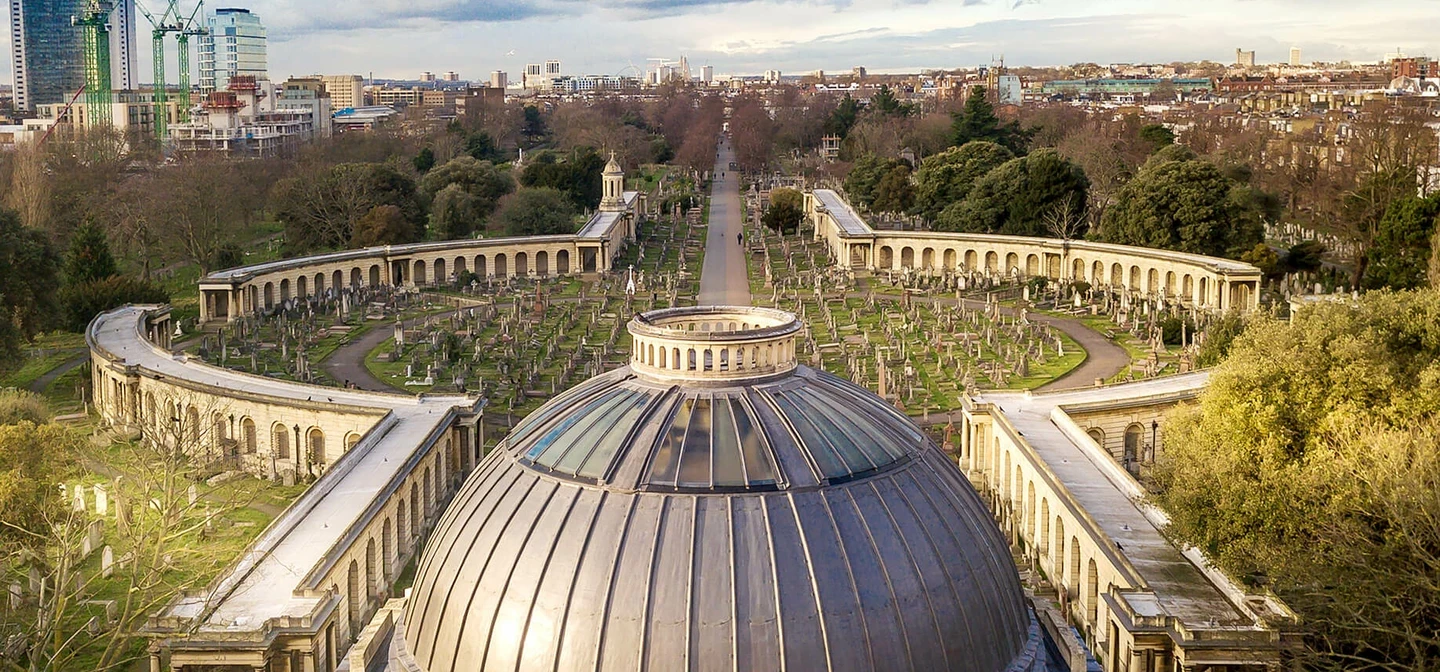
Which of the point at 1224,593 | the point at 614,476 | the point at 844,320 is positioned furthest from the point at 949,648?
the point at 844,320

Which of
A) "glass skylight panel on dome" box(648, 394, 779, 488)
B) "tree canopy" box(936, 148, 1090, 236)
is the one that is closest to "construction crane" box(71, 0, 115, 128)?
"tree canopy" box(936, 148, 1090, 236)

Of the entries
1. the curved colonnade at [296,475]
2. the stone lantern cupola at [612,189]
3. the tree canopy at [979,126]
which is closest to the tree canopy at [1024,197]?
the tree canopy at [979,126]

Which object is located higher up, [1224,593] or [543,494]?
[543,494]

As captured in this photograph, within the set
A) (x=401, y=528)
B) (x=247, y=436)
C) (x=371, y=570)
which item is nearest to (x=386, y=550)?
(x=371, y=570)

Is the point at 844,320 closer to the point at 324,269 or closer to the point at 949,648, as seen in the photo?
the point at 324,269

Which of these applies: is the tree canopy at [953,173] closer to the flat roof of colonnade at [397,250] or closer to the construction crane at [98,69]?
the flat roof of colonnade at [397,250]

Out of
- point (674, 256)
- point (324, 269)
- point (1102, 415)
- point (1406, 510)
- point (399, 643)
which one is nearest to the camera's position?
point (399, 643)

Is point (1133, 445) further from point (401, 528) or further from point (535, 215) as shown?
point (535, 215)
